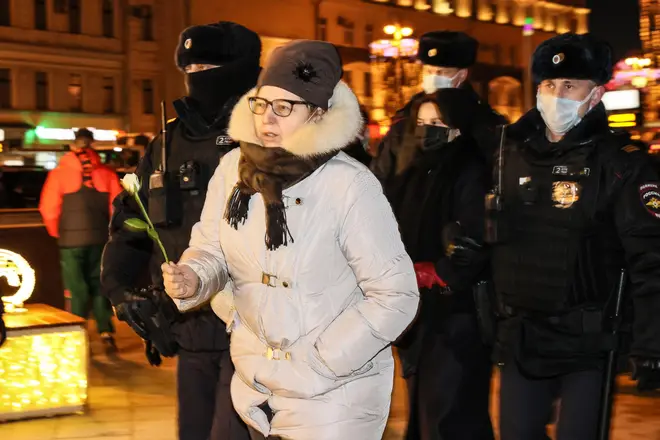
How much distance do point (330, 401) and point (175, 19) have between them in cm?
4855

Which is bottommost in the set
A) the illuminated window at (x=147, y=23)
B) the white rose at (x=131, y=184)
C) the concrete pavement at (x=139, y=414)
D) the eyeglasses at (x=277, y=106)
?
the concrete pavement at (x=139, y=414)

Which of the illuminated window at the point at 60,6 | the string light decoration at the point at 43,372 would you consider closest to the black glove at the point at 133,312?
the string light decoration at the point at 43,372

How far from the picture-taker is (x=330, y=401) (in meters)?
3.12

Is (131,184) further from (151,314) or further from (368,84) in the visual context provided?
(368,84)

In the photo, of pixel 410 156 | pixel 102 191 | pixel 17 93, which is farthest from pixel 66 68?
pixel 410 156

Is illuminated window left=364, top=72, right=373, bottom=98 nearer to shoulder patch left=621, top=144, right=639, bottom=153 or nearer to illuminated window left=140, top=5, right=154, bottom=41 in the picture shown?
illuminated window left=140, top=5, right=154, bottom=41

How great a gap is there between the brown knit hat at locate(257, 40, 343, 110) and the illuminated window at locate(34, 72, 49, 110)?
152 ft

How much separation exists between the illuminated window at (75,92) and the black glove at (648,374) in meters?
47.0

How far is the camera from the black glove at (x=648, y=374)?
389 centimetres

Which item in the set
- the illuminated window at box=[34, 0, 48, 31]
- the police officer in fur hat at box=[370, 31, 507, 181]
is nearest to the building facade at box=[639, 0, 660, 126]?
the police officer in fur hat at box=[370, 31, 507, 181]

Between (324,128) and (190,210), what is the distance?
1384 millimetres

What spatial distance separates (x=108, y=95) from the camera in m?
50.2

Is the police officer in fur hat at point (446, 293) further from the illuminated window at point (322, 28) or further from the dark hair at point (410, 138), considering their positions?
the illuminated window at point (322, 28)

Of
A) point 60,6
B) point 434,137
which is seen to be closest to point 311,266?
point 434,137
